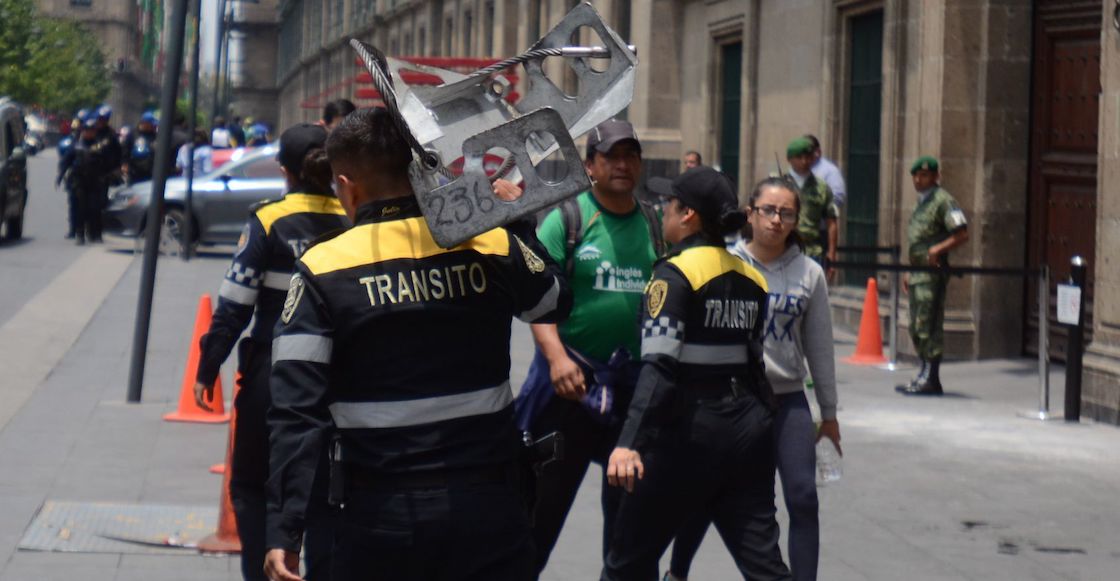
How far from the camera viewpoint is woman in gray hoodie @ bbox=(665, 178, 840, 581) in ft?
19.2

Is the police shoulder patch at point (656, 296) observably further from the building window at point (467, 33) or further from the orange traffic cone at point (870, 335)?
the building window at point (467, 33)

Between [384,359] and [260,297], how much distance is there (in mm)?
2245

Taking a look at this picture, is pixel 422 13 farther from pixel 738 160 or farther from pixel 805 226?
pixel 805 226

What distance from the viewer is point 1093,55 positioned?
13.1m

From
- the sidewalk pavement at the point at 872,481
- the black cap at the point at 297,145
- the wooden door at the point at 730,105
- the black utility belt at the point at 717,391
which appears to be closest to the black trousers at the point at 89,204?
the wooden door at the point at 730,105

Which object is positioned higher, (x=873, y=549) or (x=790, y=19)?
(x=790, y=19)

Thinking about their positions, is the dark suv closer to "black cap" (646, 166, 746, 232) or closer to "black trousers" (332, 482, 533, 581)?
"black cap" (646, 166, 746, 232)

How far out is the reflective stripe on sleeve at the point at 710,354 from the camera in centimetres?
531

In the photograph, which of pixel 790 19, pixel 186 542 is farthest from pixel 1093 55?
pixel 186 542

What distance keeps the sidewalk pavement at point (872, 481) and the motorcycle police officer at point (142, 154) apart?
16562mm

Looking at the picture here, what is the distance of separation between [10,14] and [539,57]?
61564 millimetres

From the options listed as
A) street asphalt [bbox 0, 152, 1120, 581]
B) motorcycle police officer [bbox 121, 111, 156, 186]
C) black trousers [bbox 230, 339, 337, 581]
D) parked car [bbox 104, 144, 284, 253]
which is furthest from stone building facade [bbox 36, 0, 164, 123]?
black trousers [bbox 230, 339, 337, 581]

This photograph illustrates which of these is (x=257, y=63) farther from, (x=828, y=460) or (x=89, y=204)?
(x=828, y=460)

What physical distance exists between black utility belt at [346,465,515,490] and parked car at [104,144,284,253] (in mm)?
19699
